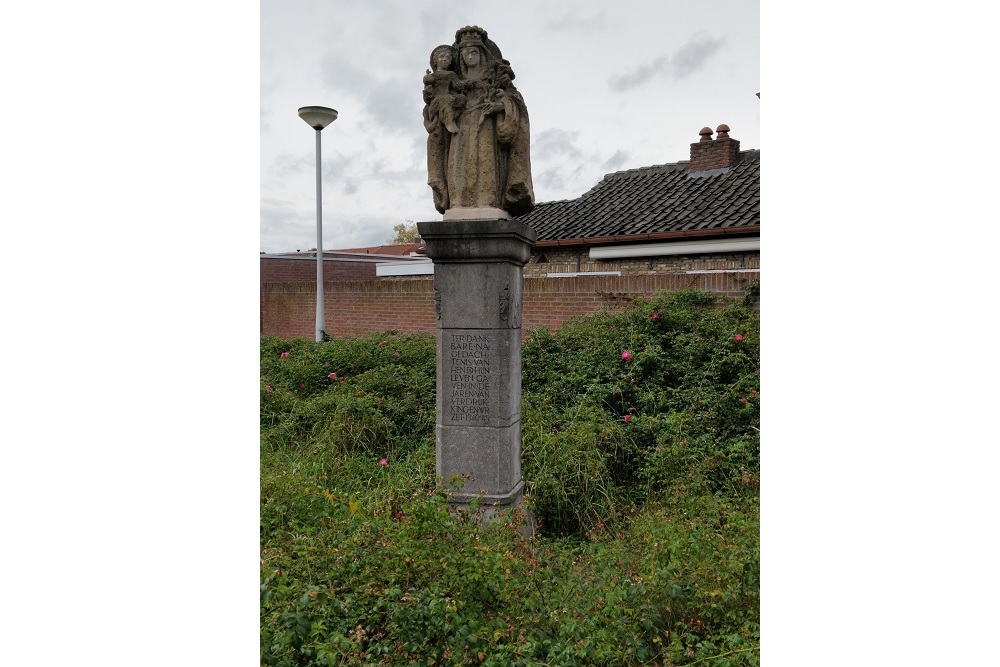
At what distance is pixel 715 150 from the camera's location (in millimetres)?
12773

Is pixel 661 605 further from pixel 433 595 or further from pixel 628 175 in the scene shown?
pixel 628 175

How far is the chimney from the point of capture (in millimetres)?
→ 12664

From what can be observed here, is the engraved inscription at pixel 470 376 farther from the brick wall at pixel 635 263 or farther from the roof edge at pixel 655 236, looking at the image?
the roof edge at pixel 655 236

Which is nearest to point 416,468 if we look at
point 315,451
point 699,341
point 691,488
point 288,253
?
point 315,451

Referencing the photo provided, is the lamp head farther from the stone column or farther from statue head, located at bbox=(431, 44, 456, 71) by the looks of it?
the stone column

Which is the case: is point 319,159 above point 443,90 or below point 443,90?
above

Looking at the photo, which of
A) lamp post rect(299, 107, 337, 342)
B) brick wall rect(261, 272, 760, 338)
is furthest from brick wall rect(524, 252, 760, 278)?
lamp post rect(299, 107, 337, 342)

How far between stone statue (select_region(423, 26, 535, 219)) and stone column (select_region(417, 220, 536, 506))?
0.23 metres

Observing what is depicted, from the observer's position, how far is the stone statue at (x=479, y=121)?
4.27 metres

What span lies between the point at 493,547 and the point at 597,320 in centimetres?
469

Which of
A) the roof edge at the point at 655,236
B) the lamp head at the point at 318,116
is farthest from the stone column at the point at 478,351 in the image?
the roof edge at the point at 655,236

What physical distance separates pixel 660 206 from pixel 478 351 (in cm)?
887

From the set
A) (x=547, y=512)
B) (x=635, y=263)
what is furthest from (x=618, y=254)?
(x=547, y=512)

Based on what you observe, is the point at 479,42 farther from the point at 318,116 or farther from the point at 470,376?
the point at 318,116
